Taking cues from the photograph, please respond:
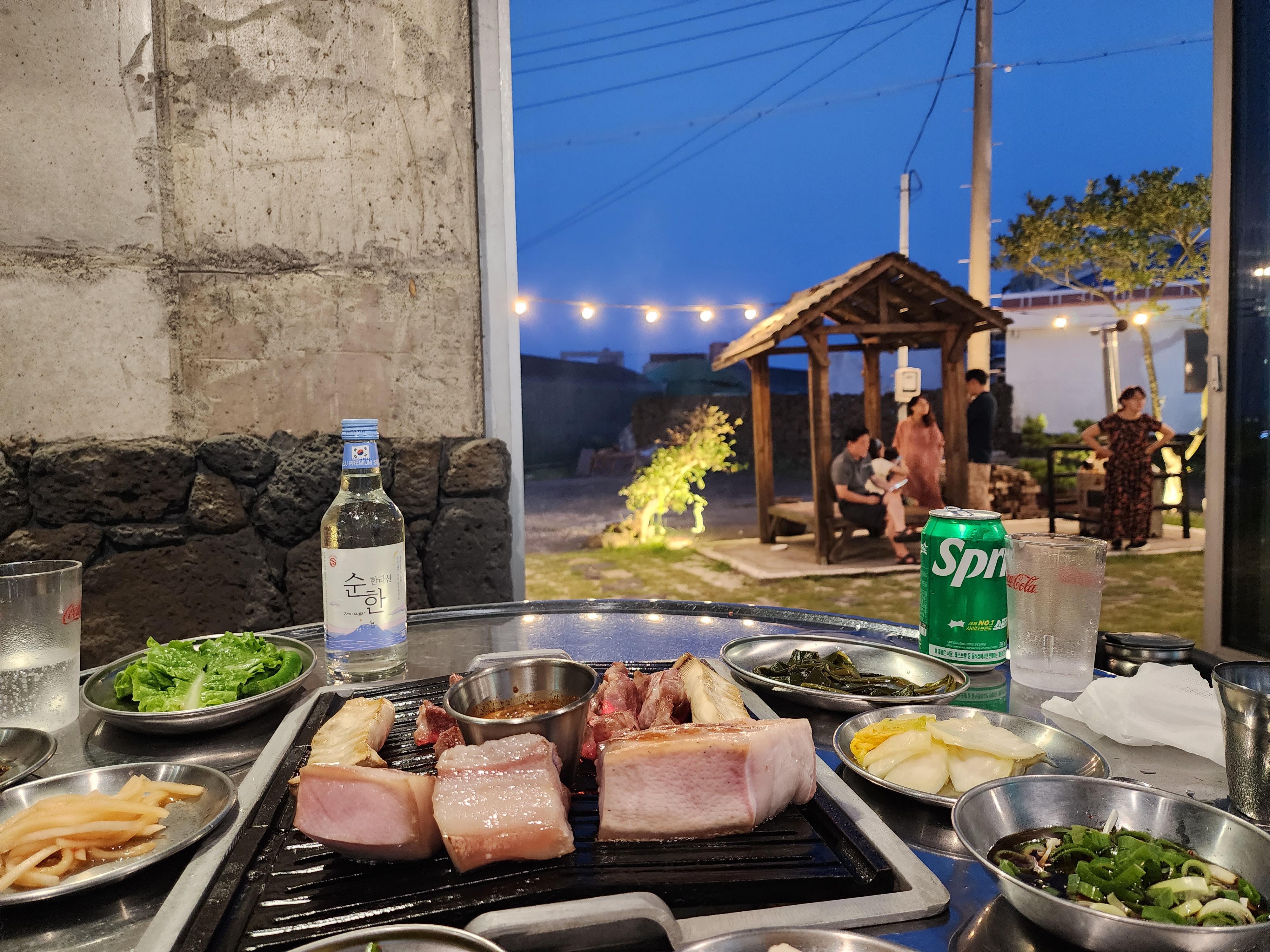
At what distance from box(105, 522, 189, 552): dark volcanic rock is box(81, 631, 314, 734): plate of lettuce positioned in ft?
3.92

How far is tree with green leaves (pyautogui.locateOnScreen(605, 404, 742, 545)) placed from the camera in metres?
9.89

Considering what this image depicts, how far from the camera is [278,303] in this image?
257 centimetres

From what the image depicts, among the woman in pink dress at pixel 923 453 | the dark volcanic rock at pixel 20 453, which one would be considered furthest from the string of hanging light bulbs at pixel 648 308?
the dark volcanic rock at pixel 20 453

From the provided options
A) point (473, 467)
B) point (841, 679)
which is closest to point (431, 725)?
point (841, 679)

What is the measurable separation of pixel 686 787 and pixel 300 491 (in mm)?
2131

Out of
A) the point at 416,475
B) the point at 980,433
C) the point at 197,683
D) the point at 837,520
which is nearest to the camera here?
the point at 197,683

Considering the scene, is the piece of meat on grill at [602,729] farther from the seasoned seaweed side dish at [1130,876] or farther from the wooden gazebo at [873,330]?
the wooden gazebo at [873,330]

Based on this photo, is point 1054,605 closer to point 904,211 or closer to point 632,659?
point 632,659

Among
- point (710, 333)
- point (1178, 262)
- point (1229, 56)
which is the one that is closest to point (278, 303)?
point (1229, 56)

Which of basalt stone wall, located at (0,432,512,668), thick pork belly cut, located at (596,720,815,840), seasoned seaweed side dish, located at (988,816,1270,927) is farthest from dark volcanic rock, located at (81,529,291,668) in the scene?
seasoned seaweed side dish, located at (988,816,1270,927)

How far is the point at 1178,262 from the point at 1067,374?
546cm

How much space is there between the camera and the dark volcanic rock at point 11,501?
2.37 metres

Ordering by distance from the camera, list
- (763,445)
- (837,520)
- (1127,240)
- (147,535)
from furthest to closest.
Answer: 1. (1127,240)
2. (763,445)
3. (837,520)
4. (147,535)

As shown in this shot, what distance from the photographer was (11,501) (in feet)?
7.80
